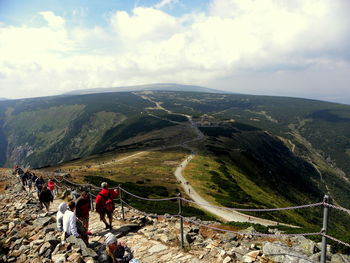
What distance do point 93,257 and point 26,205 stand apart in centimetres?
1297

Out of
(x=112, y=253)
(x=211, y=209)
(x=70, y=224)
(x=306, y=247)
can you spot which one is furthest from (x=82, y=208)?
(x=211, y=209)

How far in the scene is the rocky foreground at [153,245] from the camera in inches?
Result: 365

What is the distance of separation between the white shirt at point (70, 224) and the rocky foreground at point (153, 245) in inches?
11.8

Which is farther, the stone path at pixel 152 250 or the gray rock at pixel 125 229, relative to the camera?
the gray rock at pixel 125 229

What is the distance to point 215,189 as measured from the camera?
49.2 meters

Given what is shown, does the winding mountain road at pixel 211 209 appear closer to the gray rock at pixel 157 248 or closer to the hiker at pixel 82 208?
the gray rock at pixel 157 248

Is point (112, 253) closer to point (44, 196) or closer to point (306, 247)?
point (306, 247)

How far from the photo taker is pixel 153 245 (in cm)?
1105

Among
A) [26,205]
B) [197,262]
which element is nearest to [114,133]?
[26,205]

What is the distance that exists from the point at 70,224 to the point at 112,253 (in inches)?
123

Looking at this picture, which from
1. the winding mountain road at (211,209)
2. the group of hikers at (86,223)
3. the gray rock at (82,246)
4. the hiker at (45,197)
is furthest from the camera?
the winding mountain road at (211,209)

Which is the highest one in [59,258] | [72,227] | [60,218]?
[72,227]

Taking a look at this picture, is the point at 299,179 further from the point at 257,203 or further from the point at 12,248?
the point at 12,248

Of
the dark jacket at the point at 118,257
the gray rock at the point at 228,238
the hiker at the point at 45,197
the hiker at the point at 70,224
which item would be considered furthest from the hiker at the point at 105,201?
the hiker at the point at 45,197
